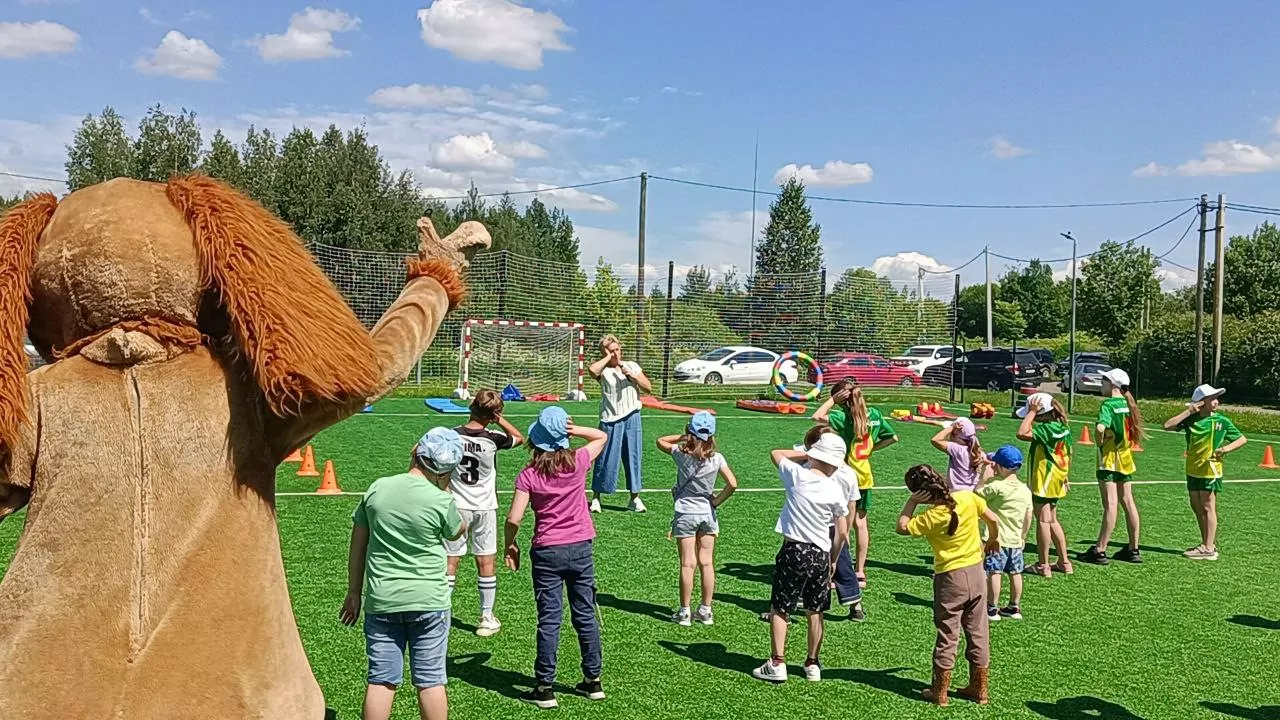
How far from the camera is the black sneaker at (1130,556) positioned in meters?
9.62

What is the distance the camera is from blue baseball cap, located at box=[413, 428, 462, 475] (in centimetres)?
446

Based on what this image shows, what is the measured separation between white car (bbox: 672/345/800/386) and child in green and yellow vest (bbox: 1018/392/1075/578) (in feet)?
60.7

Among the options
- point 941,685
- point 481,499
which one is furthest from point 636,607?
point 941,685

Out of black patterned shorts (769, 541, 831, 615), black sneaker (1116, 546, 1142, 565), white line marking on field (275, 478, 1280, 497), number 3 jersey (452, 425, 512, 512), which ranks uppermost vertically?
number 3 jersey (452, 425, 512, 512)

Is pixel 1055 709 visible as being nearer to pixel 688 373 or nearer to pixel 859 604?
pixel 859 604

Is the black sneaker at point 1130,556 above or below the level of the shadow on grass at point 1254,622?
above

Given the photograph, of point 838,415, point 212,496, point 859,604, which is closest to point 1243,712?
point 859,604

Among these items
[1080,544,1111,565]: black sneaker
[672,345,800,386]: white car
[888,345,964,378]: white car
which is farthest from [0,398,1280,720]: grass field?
[888,345,964,378]: white car

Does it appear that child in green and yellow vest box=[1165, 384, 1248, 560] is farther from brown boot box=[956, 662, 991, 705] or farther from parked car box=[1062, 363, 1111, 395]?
parked car box=[1062, 363, 1111, 395]

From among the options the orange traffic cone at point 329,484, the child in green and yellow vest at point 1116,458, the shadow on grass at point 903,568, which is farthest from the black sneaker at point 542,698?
the child in green and yellow vest at point 1116,458

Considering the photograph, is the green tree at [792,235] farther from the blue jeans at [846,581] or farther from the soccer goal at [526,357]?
the blue jeans at [846,581]

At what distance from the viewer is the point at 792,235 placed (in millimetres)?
54812

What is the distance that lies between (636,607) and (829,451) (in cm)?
219

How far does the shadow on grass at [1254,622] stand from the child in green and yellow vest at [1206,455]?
2084 millimetres
